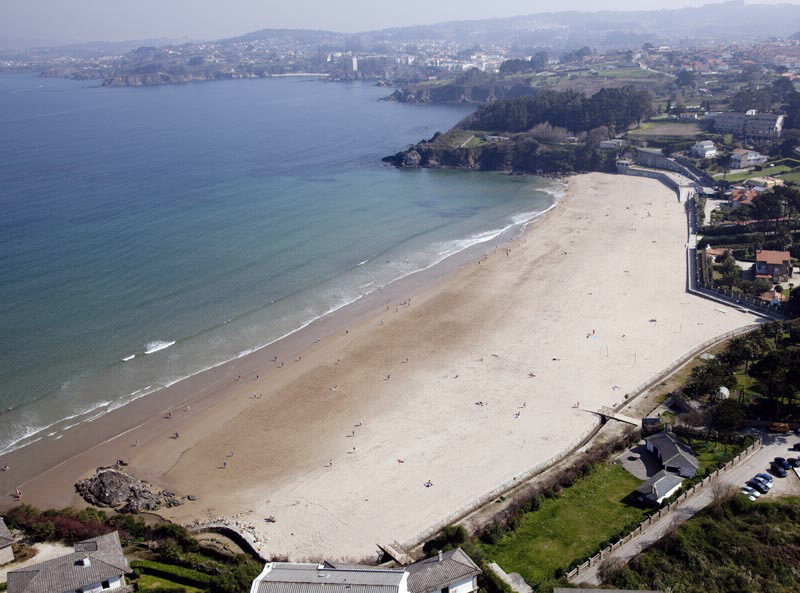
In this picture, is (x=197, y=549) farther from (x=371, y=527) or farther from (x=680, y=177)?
(x=680, y=177)

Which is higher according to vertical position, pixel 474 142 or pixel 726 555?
pixel 474 142

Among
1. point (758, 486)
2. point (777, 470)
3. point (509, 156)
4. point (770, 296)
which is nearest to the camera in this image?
point (758, 486)

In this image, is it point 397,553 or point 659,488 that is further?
point 659,488

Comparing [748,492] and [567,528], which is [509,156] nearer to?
[748,492]

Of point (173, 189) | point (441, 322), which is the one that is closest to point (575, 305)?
point (441, 322)

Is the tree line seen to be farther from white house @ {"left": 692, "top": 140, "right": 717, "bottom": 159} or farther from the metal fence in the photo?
the metal fence

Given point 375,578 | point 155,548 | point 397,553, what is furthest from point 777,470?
point 155,548

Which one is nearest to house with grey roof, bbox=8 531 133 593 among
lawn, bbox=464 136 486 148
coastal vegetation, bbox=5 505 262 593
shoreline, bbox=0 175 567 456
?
coastal vegetation, bbox=5 505 262 593
